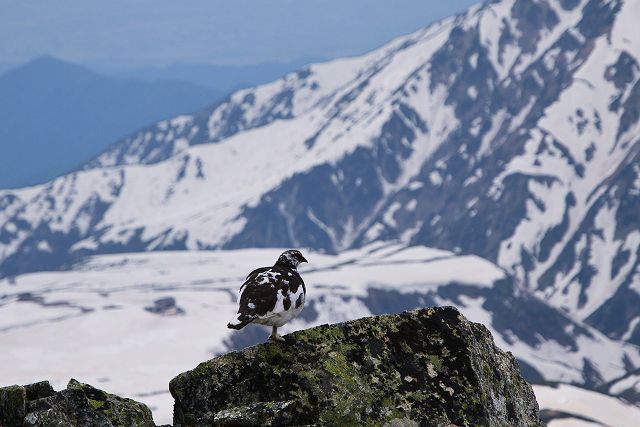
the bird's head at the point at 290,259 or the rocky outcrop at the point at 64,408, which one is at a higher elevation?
the bird's head at the point at 290,259

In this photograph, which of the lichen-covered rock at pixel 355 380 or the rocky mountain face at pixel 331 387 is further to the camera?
the lichen-covered rock at pixel 355 380

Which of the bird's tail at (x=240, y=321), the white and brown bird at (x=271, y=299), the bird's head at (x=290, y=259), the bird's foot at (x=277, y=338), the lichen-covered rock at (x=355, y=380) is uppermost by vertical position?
the bird's head at (x=290, y=259)

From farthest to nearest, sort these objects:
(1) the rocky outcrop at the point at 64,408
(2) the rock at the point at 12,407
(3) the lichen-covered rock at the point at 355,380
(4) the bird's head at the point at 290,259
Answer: (4) the bird's head at the point at 290,259 < (3) the lichen-covered rock at the point at 355,380 < (2) the rock at the point at 12,407 < (1) the rocky outcrop at the point at 64,408

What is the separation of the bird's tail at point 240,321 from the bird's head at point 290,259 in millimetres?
2301

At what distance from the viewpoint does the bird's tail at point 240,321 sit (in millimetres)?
25172

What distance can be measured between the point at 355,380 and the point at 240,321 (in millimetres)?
2669

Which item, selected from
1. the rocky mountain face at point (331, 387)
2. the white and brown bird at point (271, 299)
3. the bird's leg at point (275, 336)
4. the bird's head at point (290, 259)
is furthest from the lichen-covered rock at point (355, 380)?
the bird's head at point (290, 259)

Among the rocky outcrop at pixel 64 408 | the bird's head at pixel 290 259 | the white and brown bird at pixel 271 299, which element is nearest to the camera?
the rocky outcrop at pixel 64 408

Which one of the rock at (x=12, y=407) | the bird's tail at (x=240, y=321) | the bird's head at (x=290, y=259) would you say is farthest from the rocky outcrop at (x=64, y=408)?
the bird's head at (x=290, y=259)

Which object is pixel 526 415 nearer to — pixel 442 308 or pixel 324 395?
pixel 442 308

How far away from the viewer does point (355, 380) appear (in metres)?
25.4

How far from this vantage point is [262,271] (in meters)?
26.7

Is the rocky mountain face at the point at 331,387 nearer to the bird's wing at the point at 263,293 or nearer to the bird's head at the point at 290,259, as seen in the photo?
the bird's wing at the point at 263,293

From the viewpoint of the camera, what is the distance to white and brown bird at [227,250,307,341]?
25.5 metres
